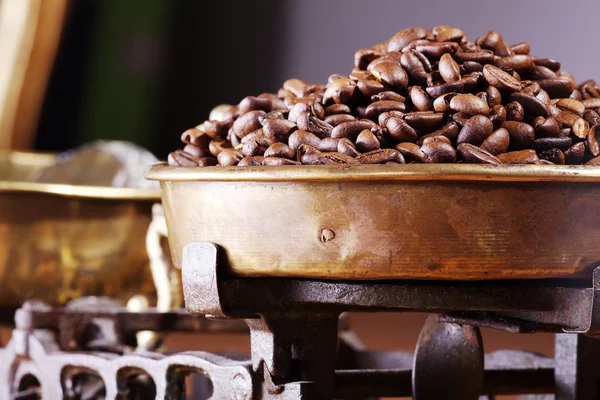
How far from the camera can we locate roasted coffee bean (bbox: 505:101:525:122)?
1.03 m

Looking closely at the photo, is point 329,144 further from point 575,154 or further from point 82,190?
point 82,190

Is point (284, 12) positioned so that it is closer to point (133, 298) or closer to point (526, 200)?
point (133, 298)

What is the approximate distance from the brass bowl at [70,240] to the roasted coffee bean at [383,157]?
89cm

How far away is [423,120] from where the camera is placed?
100cm

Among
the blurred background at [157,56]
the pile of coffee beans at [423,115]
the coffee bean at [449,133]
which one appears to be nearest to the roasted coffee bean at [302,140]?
the pile of coffee beans at [423,115]

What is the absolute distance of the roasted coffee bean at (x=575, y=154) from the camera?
99 cm

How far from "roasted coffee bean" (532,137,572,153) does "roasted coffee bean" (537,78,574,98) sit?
121mm

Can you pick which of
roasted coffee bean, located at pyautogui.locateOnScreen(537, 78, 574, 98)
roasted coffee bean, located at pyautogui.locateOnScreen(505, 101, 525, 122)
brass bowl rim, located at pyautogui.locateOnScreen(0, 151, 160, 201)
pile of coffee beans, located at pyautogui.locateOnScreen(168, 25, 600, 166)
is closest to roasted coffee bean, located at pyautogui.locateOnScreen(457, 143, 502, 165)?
pile of coffee beans, located at pyautogui.locateOnScreen(168, 25, 600, 166)

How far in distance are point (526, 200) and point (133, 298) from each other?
1049 mm

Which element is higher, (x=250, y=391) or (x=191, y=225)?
(x=191, y=225)

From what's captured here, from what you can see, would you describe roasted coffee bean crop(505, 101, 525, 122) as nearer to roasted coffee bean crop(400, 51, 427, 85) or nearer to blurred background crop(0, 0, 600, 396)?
roasted coffee bean crop(400, 51, 427, 85)

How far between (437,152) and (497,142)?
7 cm

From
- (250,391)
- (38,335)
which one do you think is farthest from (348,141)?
(38,335)

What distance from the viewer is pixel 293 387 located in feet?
3.46
